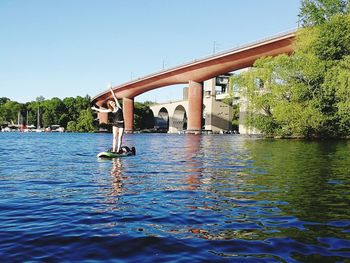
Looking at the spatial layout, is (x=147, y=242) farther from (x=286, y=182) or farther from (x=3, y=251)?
(x=286, y=182)

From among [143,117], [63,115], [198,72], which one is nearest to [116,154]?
[198,72]

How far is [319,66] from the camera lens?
A: 4269 cm

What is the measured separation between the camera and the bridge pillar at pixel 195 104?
81.6m

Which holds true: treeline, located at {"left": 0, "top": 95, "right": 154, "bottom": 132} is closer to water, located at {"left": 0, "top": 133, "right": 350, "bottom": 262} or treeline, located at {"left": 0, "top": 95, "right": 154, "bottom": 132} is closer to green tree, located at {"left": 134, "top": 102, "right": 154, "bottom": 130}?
green tree, located at {"left": 134, "top": 102, "right": 154, "bottom": 130}

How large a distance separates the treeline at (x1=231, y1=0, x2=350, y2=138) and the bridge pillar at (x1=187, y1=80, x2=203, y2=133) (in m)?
31.4

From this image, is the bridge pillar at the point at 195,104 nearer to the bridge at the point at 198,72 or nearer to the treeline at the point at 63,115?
the bridge at the point at 198,72

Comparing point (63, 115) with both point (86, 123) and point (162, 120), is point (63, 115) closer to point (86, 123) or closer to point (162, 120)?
point (86, 123)

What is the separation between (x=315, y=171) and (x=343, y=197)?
538 centimetres

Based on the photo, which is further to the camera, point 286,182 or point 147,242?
point 286,182

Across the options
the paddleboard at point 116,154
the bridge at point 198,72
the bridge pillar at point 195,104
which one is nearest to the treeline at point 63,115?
the bridge at point 198,72

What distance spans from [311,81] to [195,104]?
Result: 39.9 meters

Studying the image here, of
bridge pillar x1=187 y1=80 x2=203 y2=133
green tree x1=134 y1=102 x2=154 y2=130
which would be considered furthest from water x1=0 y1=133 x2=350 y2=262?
green tree x1=134 y1=102 x2=154 y2=130

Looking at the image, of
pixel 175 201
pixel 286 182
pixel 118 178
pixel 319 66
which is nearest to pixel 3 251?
Answer: pixel 175 201

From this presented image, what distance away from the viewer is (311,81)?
4472 cm
